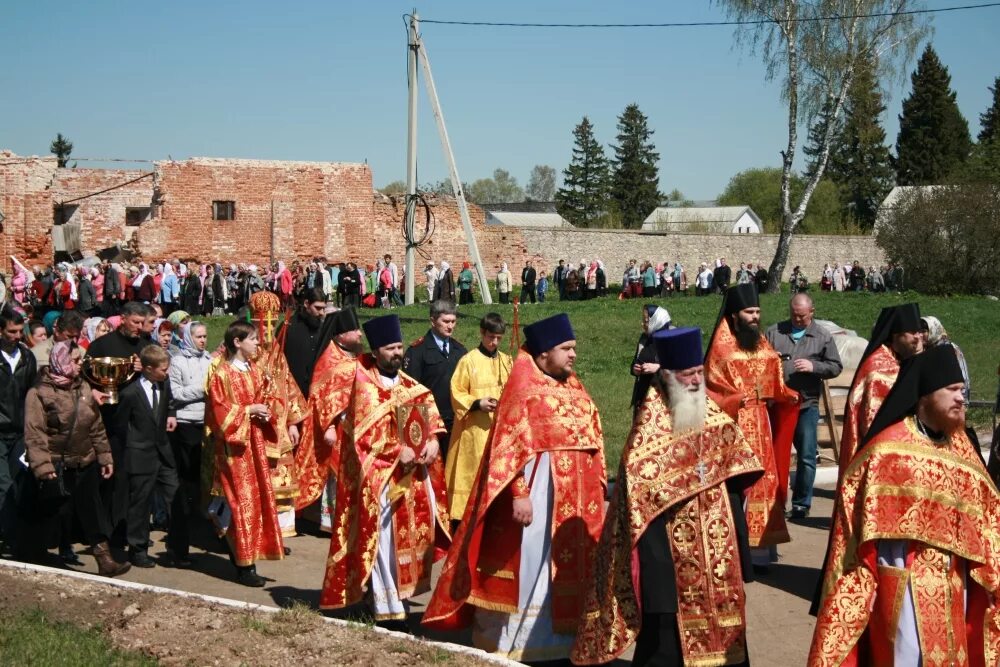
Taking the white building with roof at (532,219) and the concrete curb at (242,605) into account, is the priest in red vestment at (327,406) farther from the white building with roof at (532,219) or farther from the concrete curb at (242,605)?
the white building with roof at (532,219)

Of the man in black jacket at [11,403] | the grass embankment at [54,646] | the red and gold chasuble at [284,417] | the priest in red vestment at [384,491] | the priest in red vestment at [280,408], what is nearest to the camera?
the grass embankment at [54,646]

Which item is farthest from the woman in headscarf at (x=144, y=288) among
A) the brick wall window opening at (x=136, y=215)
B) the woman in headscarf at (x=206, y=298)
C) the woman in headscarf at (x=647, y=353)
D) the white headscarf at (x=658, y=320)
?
the white headscarf at (x=658, y=320)

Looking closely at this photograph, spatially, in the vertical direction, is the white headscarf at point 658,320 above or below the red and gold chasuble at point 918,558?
above

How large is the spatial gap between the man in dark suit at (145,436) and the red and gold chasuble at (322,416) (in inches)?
45.9

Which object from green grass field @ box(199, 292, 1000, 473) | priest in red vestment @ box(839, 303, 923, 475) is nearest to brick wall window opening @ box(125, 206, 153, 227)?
green grass field @ box(199, 292, 1000, 473)

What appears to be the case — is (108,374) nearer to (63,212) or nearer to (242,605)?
(242,605)

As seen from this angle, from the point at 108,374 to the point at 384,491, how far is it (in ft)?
8.98

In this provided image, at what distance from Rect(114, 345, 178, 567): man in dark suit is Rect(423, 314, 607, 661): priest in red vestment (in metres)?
3.08

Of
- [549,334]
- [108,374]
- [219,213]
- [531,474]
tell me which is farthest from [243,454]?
[219,213]

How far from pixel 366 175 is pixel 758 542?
36112 mm

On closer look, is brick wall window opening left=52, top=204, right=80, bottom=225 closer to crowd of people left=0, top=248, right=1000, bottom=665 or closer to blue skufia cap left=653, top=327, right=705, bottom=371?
crowd of people left=0, top=248, right=1000, bottom=665

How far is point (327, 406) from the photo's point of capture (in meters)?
8.87

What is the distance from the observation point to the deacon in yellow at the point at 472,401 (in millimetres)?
9195

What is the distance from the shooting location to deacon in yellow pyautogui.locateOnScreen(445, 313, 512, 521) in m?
9.20
